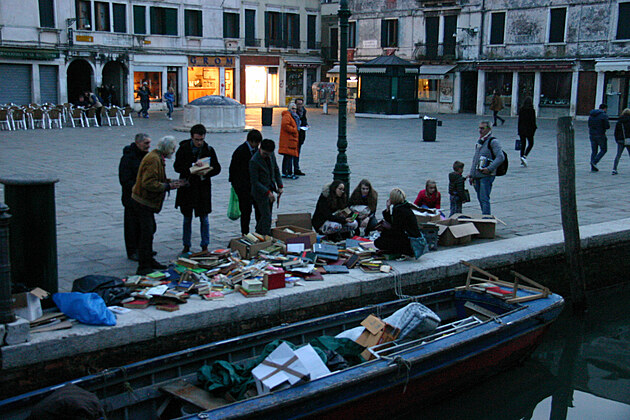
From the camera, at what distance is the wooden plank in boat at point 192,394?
206 inches

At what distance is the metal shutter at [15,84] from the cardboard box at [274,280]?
90.6ft

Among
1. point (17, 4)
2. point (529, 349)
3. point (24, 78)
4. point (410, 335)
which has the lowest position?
point (529, 349)

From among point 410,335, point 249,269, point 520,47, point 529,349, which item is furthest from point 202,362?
point 520,47

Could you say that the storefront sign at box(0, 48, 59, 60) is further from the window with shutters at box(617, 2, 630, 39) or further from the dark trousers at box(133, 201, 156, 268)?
the dark trousers at box(133, 201, 156, 268)

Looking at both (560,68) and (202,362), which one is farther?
(560,68)

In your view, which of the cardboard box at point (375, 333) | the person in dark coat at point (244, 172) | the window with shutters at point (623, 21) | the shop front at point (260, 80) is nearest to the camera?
→ the cardboard box at point (375, 333)

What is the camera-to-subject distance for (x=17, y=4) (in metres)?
30.6

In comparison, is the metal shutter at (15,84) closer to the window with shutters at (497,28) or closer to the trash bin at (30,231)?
the window with shutters at (497,28)

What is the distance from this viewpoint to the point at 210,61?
39750mm

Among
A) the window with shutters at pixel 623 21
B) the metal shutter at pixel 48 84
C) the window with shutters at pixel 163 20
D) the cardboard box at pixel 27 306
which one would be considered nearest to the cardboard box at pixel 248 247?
the cardboard box at pixel 27 306

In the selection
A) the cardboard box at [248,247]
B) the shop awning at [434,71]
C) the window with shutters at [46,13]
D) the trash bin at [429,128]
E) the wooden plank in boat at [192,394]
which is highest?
the window with shutters at [46,13]

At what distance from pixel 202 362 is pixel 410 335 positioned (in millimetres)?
1828

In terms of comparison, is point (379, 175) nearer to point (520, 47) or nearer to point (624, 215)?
point (624, 215)

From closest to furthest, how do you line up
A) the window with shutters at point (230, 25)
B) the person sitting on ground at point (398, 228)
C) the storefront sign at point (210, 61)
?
the person sitting on ground at point (398, 228) → the storefront sign at point (210, 61) → the window with shutters at point (230, 25)
